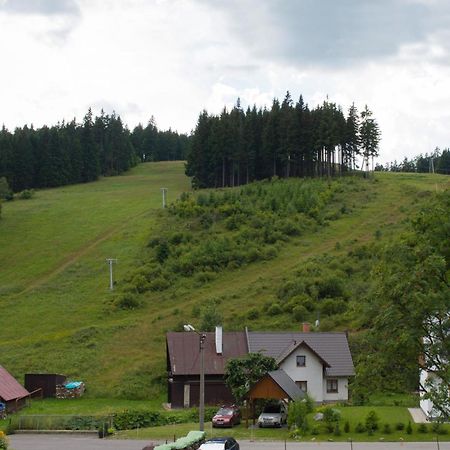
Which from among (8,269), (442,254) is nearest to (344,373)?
(442,254)

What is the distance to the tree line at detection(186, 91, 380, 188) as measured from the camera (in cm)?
11869

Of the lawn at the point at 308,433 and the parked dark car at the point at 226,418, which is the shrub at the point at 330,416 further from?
the parked dark car at the point at 226,418

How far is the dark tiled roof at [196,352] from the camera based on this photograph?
56031 millimetres

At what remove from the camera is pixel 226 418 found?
148 feet

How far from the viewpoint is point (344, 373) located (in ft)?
184

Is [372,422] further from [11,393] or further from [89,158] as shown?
[89,158]

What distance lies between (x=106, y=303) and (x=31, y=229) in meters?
37.1

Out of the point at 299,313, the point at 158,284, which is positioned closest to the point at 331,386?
the point at 299,313

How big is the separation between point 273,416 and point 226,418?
2686 mm

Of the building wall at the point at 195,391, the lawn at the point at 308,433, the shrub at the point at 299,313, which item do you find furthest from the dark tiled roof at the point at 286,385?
the shrub at the point at 299,313

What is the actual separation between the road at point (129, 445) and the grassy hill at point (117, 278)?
16.1 meters

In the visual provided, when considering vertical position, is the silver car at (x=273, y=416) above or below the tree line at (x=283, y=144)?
below

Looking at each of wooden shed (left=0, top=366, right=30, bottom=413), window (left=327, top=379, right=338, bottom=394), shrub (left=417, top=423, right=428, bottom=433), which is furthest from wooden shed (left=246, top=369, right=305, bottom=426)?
wooden shed (left=0, top=366, right=30, bottom=413)

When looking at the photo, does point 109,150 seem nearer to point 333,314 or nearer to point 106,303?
point 106,303
